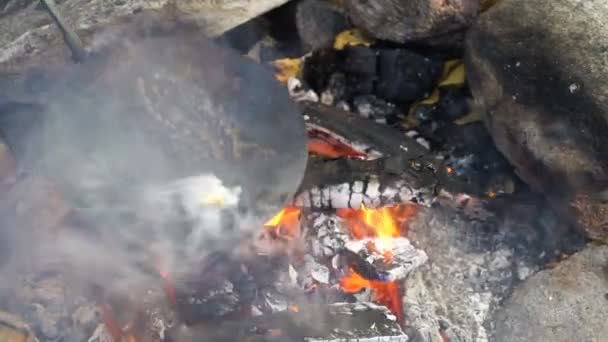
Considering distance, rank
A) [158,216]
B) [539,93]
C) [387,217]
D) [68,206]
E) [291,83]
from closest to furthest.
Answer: [158,216]
[68,206]
[539,93]
[387,217]
[291,83]

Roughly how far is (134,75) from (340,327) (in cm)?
107

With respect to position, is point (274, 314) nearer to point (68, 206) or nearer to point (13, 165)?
point (68, 206)

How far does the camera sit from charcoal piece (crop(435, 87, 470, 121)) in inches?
115

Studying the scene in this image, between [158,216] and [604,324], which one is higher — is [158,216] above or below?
above

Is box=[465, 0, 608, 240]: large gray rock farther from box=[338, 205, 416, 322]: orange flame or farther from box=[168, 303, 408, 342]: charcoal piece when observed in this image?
box=[168, 303, 408, 342]: charcoal piece

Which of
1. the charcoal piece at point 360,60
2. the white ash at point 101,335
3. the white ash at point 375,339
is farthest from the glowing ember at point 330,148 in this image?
the white ash at point 101,335

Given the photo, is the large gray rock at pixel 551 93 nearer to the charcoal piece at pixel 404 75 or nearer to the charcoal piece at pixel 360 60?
the charcoal piece at pixel 404 75

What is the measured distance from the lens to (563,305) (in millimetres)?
2389

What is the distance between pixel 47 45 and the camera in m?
2.43

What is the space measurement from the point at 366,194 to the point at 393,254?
0.82 ft

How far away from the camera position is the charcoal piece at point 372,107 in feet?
9.72

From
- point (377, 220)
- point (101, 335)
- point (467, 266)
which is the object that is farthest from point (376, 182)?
point (101, 335)

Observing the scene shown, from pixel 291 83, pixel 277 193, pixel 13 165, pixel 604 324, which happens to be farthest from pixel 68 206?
pixel 604 324

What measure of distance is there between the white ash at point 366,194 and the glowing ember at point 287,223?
0.06 m
